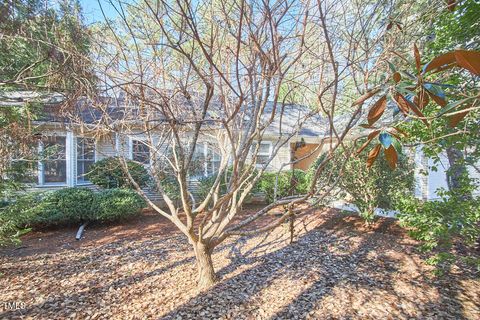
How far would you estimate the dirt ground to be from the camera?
2.91 m

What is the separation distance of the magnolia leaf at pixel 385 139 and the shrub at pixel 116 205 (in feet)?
21.7

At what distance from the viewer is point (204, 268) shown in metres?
3.41

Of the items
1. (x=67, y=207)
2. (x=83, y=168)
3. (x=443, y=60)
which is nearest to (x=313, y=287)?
(x=443, y=60)

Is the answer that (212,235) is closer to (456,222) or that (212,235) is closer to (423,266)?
(456,222)

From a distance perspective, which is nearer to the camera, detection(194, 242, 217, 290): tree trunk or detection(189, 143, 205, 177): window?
detection(194, 242, 217, 290): tree trunk

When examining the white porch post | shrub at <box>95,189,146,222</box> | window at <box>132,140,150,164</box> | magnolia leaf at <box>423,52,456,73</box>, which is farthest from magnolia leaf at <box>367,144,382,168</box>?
the white porch post

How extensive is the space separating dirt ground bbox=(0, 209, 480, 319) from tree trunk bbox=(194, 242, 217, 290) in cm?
13

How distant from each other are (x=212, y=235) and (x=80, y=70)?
106 inches

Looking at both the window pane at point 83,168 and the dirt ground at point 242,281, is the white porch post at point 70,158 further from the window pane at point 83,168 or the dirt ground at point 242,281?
the dirt ground at point 242,281

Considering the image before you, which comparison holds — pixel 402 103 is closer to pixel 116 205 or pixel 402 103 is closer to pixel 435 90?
pixel 435 90

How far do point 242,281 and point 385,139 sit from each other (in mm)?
3037

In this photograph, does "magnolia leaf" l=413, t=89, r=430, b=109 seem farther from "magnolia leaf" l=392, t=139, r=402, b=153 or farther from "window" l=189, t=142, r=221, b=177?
"window" l=189, t=142, r=221, b=177

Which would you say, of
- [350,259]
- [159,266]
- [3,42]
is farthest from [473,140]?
[3,42]

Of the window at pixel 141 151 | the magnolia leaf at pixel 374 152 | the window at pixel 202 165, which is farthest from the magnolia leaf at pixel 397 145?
the window at pixel 202 165
